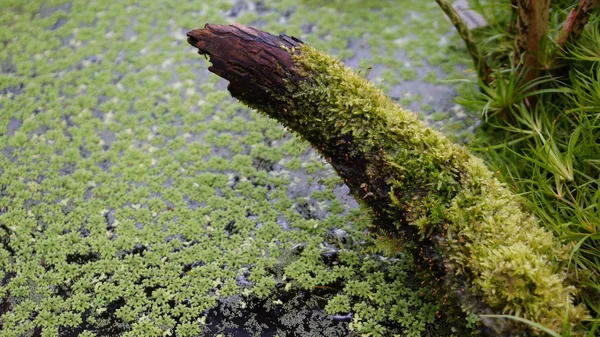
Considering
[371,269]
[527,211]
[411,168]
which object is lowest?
[371,269]

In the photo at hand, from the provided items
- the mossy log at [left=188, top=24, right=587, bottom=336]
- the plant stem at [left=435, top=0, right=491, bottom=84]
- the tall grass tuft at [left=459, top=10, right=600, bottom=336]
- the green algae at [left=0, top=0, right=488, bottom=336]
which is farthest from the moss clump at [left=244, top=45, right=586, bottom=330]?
the plant stem at [left=435, top=0, right=491, bottom=84]

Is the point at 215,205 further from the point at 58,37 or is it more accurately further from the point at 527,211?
the point at 58,37

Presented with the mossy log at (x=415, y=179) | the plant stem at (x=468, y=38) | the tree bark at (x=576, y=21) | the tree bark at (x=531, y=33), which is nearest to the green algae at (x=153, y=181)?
the mossy log at (x=415, y=179)

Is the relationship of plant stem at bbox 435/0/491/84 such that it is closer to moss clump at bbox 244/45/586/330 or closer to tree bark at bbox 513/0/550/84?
tree bark at bbox 513/0/550/84

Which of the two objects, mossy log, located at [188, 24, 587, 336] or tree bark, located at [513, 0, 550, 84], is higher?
tree bark, located at [513, 0, 550, 84]

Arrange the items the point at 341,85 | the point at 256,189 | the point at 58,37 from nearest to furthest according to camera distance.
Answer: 1. the point at 341,85
2. the point at 256,189
3. the point at 58,37

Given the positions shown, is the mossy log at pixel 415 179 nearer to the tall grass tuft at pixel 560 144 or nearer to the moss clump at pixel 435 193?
the moss clump at pixel 435 193

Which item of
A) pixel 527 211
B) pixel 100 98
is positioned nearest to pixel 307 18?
pixel 100 98
